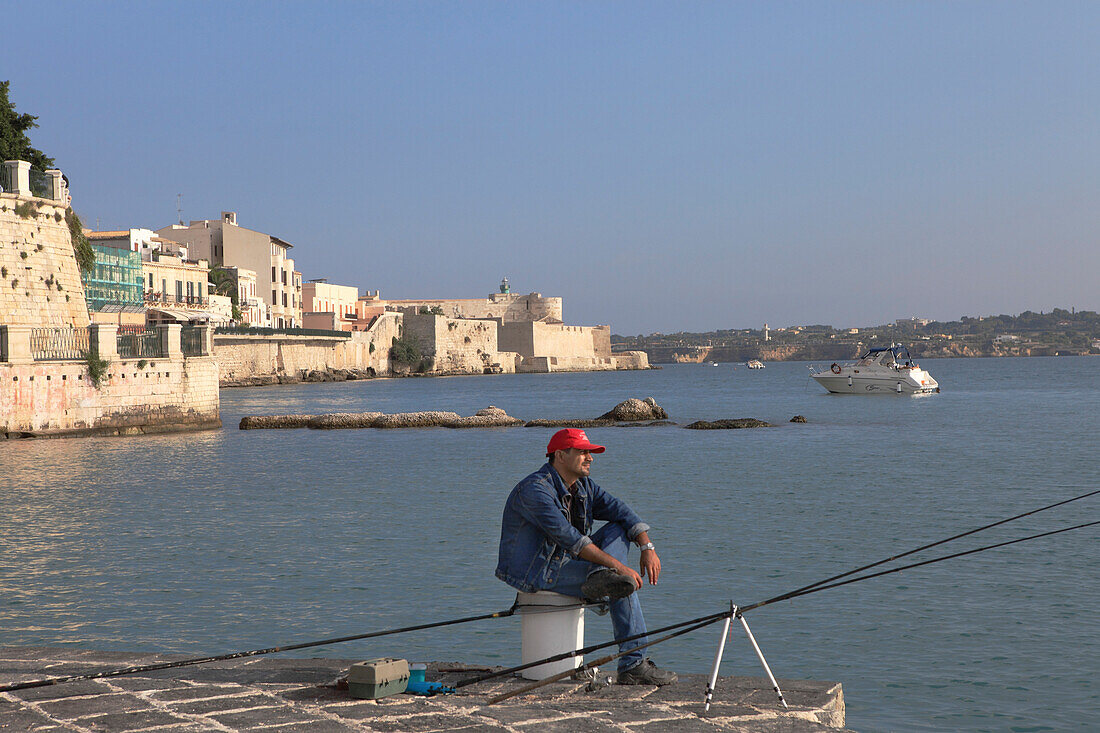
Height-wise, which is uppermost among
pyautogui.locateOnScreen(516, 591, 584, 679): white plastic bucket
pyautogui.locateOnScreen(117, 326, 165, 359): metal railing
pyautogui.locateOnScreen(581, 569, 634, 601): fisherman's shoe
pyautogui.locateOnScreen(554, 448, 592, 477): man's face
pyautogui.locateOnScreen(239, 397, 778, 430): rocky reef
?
pyautogui.locateOnScreen(117, 326, 165, 359): metal railing

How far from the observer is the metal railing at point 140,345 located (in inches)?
862

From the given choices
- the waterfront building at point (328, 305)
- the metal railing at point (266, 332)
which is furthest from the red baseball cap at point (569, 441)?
the waterfront building at point (328, 305)

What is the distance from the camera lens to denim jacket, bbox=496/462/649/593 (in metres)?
4.16

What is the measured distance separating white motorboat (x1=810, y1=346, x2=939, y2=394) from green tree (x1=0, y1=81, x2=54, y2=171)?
103ft

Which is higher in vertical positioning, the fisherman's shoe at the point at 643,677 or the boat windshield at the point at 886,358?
the boat windshield at the point at 886,358

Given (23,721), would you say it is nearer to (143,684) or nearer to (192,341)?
(143,684)

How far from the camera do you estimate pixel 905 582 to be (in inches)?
324

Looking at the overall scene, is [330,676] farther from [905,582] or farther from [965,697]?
[905,582]

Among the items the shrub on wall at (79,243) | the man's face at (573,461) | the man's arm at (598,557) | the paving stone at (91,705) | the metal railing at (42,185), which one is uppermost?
the metal railing at (42,185)

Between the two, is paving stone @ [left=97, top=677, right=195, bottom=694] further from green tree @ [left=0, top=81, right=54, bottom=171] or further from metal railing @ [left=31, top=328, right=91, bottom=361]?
green tree @ [left=0, top=81, right=54, bottom=171]

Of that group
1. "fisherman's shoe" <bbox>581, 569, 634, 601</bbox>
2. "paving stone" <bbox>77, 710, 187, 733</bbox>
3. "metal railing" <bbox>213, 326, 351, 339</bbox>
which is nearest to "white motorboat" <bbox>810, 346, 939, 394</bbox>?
"metal railing" <bbox>213, 326, 351, 339</bbox>

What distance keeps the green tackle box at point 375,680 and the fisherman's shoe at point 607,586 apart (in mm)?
822

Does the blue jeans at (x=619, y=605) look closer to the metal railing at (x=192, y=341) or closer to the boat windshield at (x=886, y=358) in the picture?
the metal railing at (x=192, y=341)

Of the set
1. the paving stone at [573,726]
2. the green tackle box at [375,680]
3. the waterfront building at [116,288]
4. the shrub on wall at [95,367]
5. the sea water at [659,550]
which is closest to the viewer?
the paving stone at [573,726]
